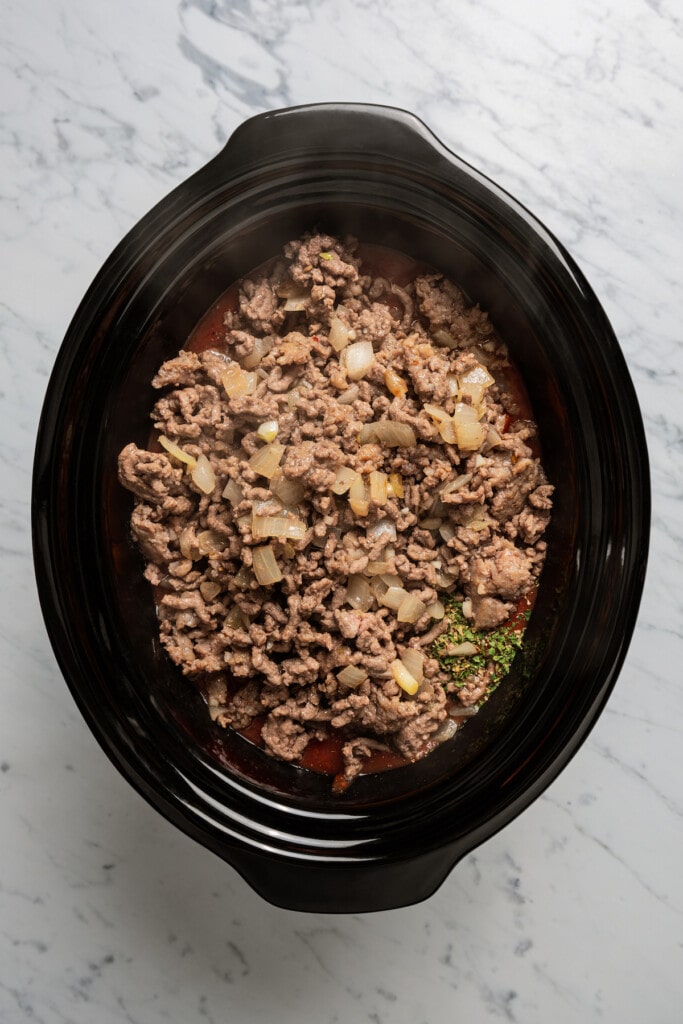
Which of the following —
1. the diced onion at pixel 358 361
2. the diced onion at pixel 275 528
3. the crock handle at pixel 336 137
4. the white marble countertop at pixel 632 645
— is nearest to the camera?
the crock handle at pixel 336 137

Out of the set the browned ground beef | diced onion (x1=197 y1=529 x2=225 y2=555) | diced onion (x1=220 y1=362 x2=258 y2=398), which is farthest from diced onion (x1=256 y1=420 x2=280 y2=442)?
diced onion (x1=197 y1=529 x2=225 y2=555)

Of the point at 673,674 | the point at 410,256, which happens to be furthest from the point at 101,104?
the point at 673,674

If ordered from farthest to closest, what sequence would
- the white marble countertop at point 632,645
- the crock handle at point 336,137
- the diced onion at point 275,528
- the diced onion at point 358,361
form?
the white marble countertop at point 632,645 < the diced onion at point 358,361 < the diced onion at point 275,528 < the crock handle at point 336,137

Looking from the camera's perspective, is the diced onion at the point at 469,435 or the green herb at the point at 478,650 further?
the green herb at the point at 478,650

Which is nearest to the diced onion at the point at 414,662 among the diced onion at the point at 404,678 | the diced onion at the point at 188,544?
the diced onion at the point at 404,678

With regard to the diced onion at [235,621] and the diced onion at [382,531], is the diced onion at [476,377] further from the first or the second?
the diced onion at [235,621]

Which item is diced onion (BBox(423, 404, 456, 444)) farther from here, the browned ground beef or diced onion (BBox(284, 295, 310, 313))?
diced onion (BBox(284, 295, 310, 313))

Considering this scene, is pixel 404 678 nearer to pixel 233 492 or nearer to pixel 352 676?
pixel 352 676

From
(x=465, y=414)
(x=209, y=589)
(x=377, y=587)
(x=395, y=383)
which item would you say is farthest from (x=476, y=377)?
(x=209, y=589)
